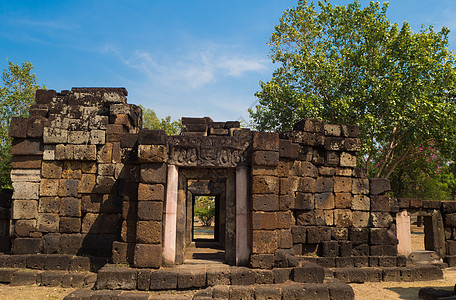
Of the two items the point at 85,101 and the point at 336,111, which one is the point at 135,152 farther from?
the point at 336,111

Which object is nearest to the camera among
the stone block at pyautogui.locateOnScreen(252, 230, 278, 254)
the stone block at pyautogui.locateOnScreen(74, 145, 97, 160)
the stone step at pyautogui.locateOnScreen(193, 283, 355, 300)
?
the stone step at pyautogui.locateOnScreen(193, 283, 355, 300)

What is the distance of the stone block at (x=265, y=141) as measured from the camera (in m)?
8.09

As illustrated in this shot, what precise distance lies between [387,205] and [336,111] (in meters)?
8.62

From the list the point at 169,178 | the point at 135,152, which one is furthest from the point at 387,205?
the point at 135,152

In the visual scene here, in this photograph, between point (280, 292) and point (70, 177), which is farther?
point (70, 177)

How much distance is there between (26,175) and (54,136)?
1450 mm

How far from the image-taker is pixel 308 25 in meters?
22.4

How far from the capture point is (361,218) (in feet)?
36.9

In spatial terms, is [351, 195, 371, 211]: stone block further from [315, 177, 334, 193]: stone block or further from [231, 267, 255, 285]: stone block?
[231, 267, 255, 285]: stone block

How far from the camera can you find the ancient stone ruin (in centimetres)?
791

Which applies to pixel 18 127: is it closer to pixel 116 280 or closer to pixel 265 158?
pixel 116 280

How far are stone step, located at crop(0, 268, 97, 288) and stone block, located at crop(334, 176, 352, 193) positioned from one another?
7634 mm

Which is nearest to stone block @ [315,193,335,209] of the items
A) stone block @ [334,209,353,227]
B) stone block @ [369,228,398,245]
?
stone block @ [334,209,353,227]

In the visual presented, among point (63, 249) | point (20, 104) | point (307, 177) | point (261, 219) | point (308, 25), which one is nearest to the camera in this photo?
point (261, 219)
